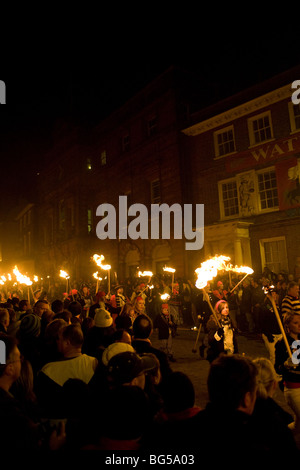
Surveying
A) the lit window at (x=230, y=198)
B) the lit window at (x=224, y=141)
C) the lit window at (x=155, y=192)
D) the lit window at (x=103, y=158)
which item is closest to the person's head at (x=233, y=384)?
Answer: the lit window at (x=230, y=198)

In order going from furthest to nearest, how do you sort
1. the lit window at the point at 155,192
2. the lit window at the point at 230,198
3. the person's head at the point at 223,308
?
the lit window at the point at 155,192 < the lit window at the point at 230,198 < the person's head at the point at 223,308

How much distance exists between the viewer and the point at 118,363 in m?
2.79

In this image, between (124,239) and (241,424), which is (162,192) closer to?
(124,239)

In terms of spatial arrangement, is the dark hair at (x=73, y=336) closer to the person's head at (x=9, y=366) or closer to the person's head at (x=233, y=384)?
the person's head at (x=9, y=366)

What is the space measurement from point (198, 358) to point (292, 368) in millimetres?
5345

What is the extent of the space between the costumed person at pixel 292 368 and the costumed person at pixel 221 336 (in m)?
2.24

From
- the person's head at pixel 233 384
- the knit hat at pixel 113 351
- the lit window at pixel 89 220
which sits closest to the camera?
the person's head at pixel 233 384

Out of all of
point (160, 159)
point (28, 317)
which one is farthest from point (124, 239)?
point (28, 317)

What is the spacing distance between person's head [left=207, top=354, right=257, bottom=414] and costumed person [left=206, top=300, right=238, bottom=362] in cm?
498

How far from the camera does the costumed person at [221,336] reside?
6.92 m

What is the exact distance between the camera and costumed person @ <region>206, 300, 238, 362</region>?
6918 millimetres

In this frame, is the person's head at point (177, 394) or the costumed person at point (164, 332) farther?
the costumed person at point (164, 332)

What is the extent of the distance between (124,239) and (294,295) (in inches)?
715

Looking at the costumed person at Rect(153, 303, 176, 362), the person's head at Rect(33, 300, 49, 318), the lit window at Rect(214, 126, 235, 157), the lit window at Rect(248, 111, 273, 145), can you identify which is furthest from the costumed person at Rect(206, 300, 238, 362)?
the lit window at Rect(214, 126, 235, 157)
